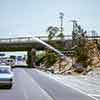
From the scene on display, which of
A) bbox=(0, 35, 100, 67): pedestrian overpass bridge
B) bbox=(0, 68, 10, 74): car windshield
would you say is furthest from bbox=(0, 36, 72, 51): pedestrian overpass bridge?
bbox=(0, 68, 10, 74): car windshield

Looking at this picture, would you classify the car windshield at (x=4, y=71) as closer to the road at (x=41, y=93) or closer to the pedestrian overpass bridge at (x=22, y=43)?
the road at (x=41, y=93)

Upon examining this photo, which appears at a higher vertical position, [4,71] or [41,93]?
[4,71]

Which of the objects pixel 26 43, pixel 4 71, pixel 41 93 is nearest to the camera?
pixel 41 93

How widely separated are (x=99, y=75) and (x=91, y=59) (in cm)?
1691

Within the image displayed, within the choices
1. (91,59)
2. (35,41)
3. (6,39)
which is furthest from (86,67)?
(6,39)

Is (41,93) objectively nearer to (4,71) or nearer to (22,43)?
(4,71)

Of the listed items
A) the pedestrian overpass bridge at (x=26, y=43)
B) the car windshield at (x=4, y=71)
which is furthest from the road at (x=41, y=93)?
the pedestrian overpass bridge at (x=26, y=43)

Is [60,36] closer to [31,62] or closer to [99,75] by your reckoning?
[31,62]

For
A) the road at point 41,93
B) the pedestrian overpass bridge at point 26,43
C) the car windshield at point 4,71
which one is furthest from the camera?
the pedestrian overpass bridge at point 26,43

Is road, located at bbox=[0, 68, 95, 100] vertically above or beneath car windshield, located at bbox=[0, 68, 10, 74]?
beneath

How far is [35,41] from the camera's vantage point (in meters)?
96.1

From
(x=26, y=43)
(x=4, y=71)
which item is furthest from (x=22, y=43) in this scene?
(x=4, y=71)

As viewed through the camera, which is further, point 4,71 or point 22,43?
point 22,43

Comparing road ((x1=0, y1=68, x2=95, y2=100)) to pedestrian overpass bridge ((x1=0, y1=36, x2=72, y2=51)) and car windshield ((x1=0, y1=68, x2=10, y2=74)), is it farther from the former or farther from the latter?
pedestrian overpass bridge ((x1=0, y1=36, x2=72, y2=51))
